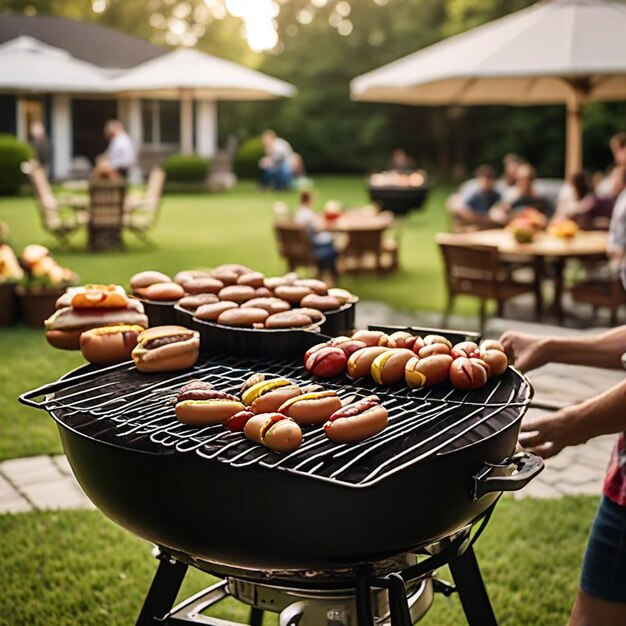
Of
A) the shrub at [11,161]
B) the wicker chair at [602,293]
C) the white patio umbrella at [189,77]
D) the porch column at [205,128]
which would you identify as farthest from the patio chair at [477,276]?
the porch column at [205,128]

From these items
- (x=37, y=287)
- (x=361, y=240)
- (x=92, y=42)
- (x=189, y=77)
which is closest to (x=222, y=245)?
(x=361, y=240)

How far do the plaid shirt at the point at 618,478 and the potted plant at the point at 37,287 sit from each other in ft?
23.6

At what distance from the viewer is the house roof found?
2965 cm

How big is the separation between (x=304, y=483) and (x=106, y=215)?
531 inches

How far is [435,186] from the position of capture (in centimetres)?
3334

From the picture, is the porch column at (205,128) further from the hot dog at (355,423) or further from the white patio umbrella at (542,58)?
the hot dog at (355,423)

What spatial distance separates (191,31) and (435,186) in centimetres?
2036

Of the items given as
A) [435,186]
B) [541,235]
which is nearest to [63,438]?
[541,235]

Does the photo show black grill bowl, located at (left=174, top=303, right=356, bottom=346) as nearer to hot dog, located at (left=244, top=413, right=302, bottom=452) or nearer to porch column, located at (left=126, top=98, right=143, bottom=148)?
hot dog, located at (left=244, top=413, right=302, bottom=452)

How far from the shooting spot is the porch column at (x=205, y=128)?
105 feet

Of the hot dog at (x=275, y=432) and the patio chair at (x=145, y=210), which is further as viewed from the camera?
the patio chair at (x=145, y=210)

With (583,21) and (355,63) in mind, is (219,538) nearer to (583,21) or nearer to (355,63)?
(583,21)

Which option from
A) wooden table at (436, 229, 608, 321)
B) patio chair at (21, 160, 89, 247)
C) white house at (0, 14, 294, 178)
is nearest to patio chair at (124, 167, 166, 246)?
patio chair at (21, 160, 89, 247)

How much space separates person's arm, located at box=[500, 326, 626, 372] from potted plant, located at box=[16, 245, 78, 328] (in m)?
6.95
